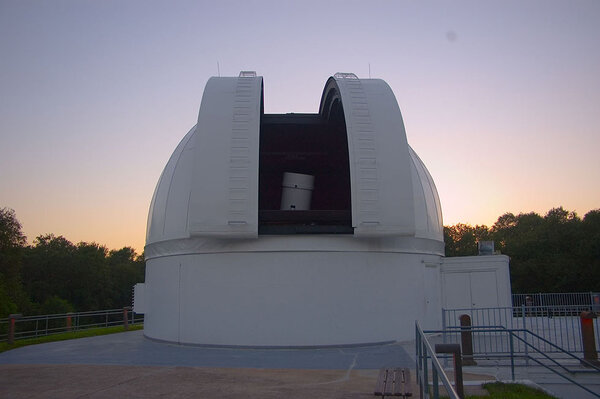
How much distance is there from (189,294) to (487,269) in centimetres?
959

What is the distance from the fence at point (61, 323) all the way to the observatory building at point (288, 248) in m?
6.38

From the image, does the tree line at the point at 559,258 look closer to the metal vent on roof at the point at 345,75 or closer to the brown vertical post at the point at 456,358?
the metal vent on roof at the point at 345,75

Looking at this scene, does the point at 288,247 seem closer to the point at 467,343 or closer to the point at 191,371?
the point at 191,371

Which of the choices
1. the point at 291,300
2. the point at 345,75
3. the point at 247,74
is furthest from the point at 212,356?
the point at 345,75

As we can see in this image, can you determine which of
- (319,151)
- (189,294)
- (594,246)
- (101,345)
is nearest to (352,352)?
(189,294)

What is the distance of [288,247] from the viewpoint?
13.7 m

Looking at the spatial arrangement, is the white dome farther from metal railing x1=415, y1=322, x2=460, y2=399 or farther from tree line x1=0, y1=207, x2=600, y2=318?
tree line x1=0, y1=207, x2=600, y2=318

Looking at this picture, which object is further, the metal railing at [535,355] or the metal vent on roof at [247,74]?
the metal vent on roof at [247,74]

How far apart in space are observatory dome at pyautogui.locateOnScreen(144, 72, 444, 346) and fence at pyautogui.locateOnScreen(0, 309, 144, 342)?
638 centimetres

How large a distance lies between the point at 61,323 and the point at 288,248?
35.3m

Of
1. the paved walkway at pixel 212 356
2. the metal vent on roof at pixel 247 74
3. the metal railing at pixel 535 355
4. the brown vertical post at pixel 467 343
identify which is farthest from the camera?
the metal vent on roof at pixel 247 74

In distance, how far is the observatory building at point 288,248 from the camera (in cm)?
1320

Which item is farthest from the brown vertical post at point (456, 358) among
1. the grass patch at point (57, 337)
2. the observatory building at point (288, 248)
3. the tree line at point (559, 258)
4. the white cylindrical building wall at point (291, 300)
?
the tree line at point (559, 258)

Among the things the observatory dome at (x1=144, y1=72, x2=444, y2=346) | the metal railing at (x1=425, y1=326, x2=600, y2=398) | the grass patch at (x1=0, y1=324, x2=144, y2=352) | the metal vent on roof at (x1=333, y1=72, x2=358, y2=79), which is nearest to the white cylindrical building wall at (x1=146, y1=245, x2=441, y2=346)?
the observatory dome at (x1=144, y1=72, x2=444, y2=346)
